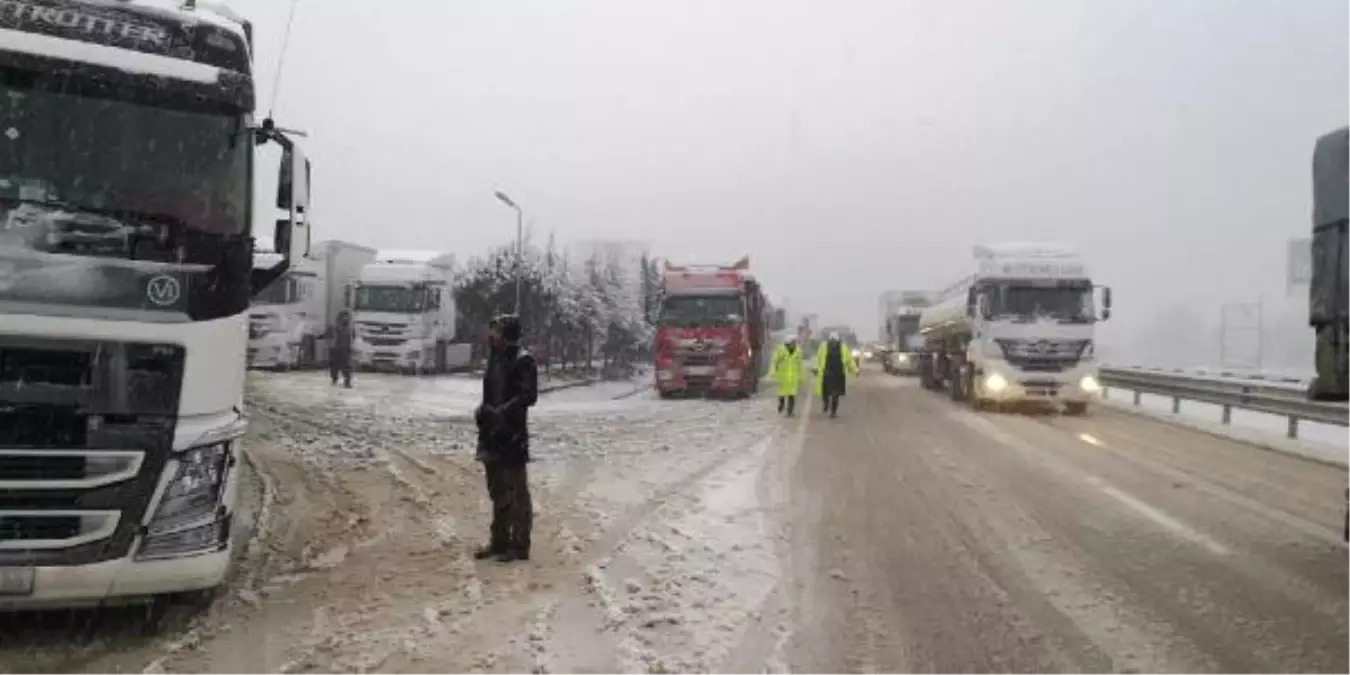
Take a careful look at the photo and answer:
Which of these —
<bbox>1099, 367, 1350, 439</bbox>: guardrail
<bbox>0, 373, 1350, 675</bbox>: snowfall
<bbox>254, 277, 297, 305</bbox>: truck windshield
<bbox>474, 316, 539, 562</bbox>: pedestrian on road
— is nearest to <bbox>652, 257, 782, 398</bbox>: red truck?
<bbox>1099, 367, 1350, 439</bbox>: guardrail

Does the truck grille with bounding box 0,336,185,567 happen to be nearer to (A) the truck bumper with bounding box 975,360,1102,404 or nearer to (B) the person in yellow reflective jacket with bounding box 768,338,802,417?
(B) the person in yellow reflective jacket with bounding box 768,338,802,417

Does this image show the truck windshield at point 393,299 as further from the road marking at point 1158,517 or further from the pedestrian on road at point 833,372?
the road marking at point 1158,517

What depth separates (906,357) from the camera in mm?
50500

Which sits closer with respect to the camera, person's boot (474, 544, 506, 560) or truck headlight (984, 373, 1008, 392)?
person's boot (474, 544, 506, 560)

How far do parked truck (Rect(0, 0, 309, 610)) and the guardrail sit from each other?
39.5 feet

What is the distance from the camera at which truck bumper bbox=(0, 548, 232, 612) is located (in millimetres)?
5152

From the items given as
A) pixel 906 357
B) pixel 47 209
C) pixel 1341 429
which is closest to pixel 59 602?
pixel 47 209

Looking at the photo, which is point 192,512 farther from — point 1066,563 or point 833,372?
point 833,372

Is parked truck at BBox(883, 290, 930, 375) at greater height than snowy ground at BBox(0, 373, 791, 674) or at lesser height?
greater

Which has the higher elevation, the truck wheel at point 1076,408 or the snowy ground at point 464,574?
the truck wheel at point 1076,408

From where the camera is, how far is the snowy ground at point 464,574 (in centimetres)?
538

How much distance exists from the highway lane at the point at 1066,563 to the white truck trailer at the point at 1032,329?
7.43 m

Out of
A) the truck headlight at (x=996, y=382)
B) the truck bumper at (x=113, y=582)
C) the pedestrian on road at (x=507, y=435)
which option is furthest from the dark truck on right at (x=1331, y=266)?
the truck headlight at (x=996, y=382)

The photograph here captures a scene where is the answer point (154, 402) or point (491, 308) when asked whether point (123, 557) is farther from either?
point (491, 308)
